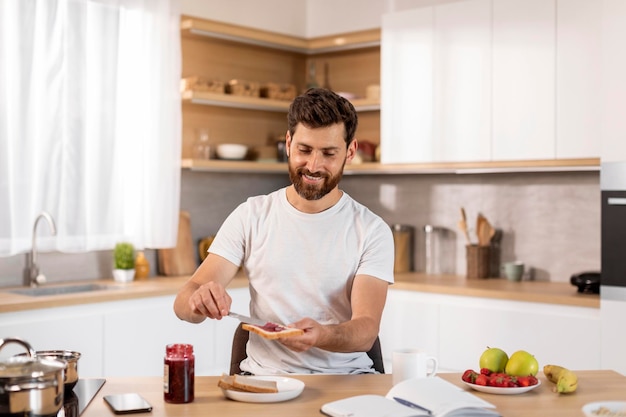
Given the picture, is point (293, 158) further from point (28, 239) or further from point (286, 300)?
point (28, 239)

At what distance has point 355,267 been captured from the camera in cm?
304

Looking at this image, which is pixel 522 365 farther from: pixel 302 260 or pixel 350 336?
pixel 302 260

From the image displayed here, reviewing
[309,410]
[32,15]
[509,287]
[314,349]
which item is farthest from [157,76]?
[309,410]

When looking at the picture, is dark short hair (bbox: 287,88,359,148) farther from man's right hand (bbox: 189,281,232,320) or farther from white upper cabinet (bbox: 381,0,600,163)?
white upper cabinet (bbox: 381,0,600,163)

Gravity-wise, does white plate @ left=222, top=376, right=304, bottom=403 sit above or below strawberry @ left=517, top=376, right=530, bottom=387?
below

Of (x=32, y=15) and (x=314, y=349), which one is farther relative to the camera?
(x=32, y=15)

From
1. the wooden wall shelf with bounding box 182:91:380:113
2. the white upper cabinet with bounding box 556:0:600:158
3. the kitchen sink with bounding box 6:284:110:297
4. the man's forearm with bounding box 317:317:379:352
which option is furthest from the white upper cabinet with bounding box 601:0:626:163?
the kitchen sink with bounding box 6:284:110:297

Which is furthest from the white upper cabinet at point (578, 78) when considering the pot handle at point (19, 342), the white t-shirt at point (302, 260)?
the pot handle at point (19, 342)

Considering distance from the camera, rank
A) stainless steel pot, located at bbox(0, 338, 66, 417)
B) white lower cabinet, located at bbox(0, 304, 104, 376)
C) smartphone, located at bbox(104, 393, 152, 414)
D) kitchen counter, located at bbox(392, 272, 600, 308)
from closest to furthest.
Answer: stainless steel pot, located at bbox(0, 338, 66, 417), smartphone, located at bbox(104, 393, 152, 414), white lower cabinet, located at bbox(0, 304, 104, 376), kitchen counter, located at bbox(392, 272, 600, 308)

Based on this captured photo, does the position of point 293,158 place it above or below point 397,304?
above

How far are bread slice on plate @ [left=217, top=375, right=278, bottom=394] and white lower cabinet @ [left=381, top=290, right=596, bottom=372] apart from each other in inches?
90.9

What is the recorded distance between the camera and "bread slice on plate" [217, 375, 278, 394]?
234cm

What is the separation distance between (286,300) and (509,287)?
201 centimetres

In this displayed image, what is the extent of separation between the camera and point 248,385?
2.35 m
